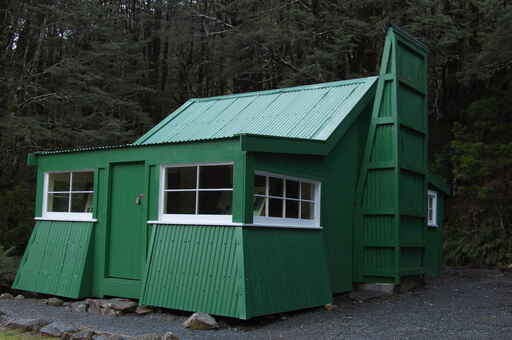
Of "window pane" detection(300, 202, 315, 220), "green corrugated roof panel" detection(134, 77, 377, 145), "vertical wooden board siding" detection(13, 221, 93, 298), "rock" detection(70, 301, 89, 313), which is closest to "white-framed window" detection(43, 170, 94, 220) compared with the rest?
"vertical wooden board siding" detection(13, 221, 93, 298)

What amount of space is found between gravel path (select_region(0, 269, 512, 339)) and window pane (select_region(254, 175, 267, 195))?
6.62 ft

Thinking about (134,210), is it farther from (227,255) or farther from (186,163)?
(227,255)

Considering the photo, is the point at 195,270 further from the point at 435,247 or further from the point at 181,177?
the point at 435,247

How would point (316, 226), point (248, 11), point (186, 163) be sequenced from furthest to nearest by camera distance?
point (248, 11) → point (316, 226) → point (186, 163)

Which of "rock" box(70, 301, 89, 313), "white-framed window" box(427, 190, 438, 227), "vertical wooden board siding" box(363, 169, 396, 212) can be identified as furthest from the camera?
"white-framed window" box(427, 190, 438, 227)

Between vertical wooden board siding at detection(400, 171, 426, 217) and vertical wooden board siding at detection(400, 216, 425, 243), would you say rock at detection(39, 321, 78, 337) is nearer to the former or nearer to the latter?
vertical wooden board siding at detection(400, 216, 425, 243)

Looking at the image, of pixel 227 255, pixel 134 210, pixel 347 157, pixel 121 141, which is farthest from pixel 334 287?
pixel 121 141

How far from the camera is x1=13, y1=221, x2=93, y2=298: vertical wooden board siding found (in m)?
11.1

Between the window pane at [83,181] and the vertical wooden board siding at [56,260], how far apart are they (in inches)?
28.0

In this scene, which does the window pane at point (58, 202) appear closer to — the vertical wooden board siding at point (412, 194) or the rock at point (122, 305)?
the rock at point (122, 305)

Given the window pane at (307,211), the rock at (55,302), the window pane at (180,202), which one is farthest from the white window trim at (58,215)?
the window pane at (307,211)

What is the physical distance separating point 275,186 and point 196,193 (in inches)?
52.8

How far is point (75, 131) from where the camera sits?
2014cm

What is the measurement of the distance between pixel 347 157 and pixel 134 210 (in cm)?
444
